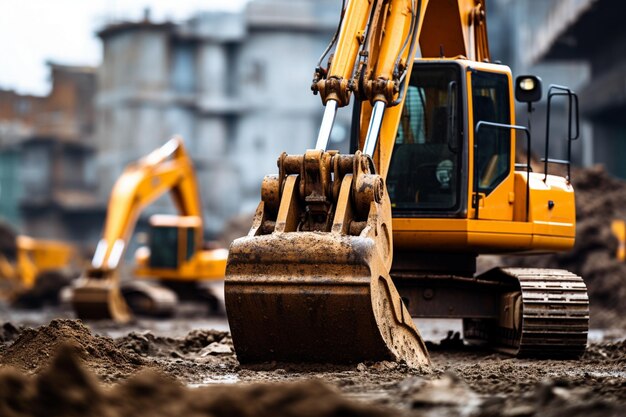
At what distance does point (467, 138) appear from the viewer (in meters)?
10.3

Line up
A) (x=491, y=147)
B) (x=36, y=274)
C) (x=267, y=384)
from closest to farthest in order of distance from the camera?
1. (x=267, y=384)
2. (x=491, y=147)
3. (x=36, y=274)

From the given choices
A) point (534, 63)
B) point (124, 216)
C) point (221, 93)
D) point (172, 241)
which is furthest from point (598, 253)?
point (221, 93)

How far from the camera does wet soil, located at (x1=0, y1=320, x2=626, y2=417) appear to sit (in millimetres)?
4699

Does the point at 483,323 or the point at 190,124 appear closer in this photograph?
the point at 483,323

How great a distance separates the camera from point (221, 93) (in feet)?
181

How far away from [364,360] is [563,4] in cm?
2759

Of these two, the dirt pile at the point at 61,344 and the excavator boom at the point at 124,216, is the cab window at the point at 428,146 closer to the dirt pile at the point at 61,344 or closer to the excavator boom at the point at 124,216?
the dirt pile at the point at 61,344

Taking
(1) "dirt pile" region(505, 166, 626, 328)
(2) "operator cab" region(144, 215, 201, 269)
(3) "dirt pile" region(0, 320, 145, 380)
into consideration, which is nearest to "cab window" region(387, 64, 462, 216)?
(3) "dirt pile" region(0, 320, 145, 380)

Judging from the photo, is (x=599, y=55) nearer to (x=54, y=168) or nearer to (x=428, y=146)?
(x=428, y=146)

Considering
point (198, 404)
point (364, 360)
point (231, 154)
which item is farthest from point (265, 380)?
point (231, 154)

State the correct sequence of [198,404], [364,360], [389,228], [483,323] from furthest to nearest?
[483,323] < [389,228] < [364,360] < [198,404]

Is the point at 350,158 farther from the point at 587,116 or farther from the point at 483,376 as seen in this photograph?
the point at 587,116

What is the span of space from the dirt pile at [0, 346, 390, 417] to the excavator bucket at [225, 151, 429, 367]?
2815mm

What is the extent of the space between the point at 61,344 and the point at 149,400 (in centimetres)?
395
